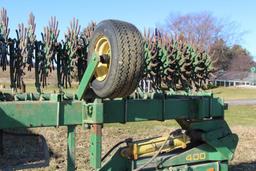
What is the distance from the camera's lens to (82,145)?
28.7ft

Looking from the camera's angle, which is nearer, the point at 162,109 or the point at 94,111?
the point at 94,111

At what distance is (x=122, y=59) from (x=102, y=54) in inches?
11.7

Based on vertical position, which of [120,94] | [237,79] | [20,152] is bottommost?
[20,152]

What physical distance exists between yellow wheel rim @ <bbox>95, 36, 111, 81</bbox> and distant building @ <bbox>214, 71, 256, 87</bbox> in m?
51.5

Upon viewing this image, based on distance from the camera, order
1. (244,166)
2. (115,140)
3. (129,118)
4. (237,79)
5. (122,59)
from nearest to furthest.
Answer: (122,59) < (129,118) < (244,166) < (115,140) < (237,79)

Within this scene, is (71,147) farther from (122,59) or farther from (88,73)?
(122,59)

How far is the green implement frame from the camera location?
12.3 feet

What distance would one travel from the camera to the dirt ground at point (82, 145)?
24.0 ft

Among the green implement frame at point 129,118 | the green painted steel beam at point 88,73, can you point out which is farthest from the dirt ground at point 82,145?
the green painted steel beam at point 88,73

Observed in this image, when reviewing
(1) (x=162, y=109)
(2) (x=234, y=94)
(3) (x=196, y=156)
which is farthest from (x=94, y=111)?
(2) (x=234, y=94)

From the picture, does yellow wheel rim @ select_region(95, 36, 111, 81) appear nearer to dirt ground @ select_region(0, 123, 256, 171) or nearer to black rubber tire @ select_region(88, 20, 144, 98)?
black rubber tire @ select_region(88, 20, 144, 98)

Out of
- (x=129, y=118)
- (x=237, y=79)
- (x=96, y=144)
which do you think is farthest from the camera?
(x=237, y=79)

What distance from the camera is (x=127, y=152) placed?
15.0 ft

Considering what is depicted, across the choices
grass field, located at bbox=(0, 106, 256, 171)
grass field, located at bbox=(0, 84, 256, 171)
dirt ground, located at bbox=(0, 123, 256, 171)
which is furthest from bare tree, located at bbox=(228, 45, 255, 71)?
dirt ground, located at bbox=(0, 123, 256, 171)
